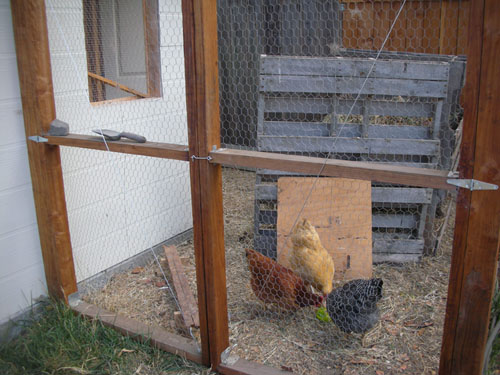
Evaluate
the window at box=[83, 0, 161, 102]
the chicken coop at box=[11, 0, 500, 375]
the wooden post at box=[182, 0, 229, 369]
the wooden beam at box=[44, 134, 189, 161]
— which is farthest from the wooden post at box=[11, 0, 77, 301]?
the wooden post at box=[182, 0, 229, 369]

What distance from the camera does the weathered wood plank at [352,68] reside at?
2.55m

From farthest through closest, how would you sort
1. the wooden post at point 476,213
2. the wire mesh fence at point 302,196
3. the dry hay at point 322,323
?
the wire mesh fence at point 302,196 → the dry hay at point 322,323 → the wooden post at point 476,213

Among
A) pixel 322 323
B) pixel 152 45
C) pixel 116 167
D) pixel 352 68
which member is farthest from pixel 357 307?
pixel 152 45

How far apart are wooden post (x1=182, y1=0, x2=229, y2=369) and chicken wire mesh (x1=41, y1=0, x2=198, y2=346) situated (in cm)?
46

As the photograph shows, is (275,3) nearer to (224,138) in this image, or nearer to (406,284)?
(224,138)

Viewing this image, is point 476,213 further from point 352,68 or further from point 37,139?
point 37,139

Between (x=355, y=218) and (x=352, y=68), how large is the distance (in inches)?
36.2

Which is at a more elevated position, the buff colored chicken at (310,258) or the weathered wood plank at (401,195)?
the weathered wood plank at (401,195)

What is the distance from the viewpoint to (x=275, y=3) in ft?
14.7

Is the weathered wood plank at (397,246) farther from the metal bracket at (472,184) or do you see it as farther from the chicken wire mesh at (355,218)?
the metal bracket at (472,184)

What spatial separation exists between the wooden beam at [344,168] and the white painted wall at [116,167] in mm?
1187

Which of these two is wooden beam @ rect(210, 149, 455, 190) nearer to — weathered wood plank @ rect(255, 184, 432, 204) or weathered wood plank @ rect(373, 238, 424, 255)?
weathered wood plank @ rect(255, 184, 432, 204)

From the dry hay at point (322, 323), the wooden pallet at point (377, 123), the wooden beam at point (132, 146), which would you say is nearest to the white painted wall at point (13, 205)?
the wooden beam at point (132, 146)

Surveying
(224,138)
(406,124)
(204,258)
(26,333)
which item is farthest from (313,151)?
(224,138)
